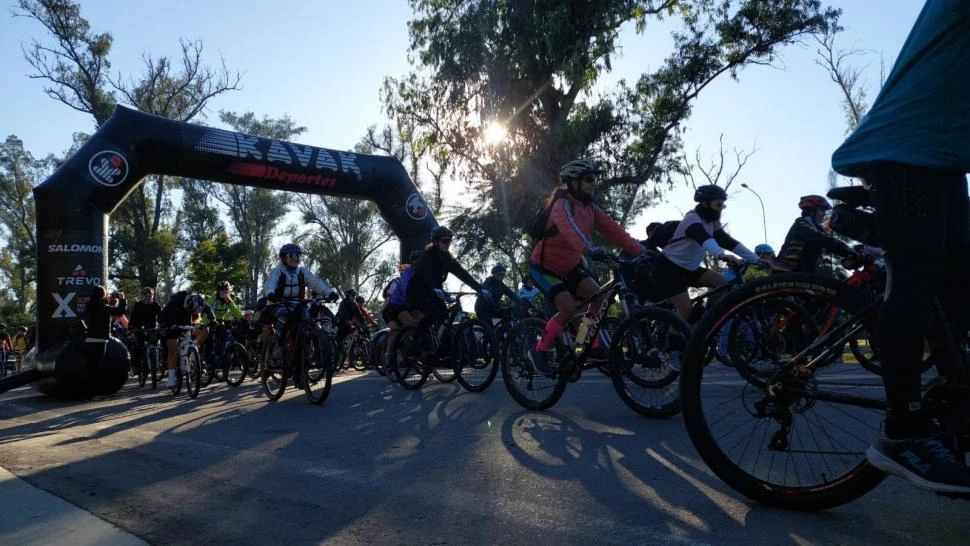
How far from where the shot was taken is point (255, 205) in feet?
158

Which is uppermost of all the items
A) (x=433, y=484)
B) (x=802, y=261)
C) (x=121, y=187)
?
(x=121, y=187)

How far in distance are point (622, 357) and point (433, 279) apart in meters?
3.84

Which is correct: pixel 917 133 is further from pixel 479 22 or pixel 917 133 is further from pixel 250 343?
pixel 479 22

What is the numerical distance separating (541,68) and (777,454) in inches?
895

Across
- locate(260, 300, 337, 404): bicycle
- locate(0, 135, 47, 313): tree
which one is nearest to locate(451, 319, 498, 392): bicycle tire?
locate(260, 300, 337, 404): bicycle

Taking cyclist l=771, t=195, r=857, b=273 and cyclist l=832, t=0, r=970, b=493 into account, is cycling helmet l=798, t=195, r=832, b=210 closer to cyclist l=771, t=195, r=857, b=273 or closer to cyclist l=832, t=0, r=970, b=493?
cyclist l=771, t=195, r=857, b=273

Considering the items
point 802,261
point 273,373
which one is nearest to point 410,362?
point 273,373

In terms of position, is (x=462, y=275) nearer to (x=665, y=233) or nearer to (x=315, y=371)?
(x=315, y=371)

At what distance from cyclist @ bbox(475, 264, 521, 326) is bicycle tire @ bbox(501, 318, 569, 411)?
1573 mm

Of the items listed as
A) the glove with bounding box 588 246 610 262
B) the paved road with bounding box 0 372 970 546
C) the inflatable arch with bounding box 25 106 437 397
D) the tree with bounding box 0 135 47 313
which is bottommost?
the paved road with bounding box 0 372 970 546

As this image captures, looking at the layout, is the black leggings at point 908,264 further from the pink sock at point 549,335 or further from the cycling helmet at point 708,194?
the cycling helmet at point 708,194

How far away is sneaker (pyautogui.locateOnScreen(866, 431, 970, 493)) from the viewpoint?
6.84ft

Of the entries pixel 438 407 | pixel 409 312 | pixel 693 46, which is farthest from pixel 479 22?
pixel 438 407

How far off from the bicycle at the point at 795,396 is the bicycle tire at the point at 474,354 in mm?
4970
